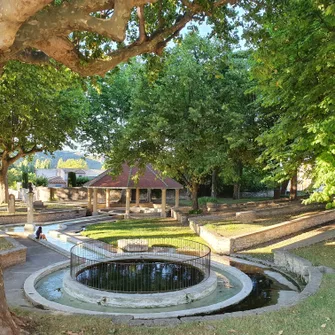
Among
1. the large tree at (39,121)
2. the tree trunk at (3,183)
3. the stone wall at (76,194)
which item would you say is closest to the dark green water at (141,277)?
the large tree at (39,121)

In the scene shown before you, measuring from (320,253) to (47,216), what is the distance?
74.5 feet

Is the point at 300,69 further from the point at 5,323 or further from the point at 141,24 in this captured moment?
the point at 5,323

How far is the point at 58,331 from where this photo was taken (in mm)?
6875

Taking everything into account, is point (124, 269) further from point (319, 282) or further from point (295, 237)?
point (295, 237)

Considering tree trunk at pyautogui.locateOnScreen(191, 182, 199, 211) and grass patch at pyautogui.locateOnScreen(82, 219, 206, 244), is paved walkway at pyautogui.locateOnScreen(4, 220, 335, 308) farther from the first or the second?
tree trunk at pyautogui.locateOnScreen(191, 182, 199, 211)

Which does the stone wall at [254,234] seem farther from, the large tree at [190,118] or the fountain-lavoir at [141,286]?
the large tree at [190,118]

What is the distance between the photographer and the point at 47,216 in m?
30.0

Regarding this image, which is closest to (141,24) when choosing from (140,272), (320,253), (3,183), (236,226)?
(140,272)

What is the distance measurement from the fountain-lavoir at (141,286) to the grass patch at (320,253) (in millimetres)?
2998

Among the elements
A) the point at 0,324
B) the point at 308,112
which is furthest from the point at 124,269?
the point at 308,112

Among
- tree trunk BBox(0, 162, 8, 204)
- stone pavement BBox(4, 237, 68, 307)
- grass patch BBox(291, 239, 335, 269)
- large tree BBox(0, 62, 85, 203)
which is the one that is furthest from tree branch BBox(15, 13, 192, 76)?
tree trunk BBox(0, 162, 8, 204)

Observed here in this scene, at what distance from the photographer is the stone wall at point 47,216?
2822 centimetres

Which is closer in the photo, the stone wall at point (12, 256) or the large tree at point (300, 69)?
the large tree at point (300, 69)

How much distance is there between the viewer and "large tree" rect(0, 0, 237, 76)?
5523 mm
